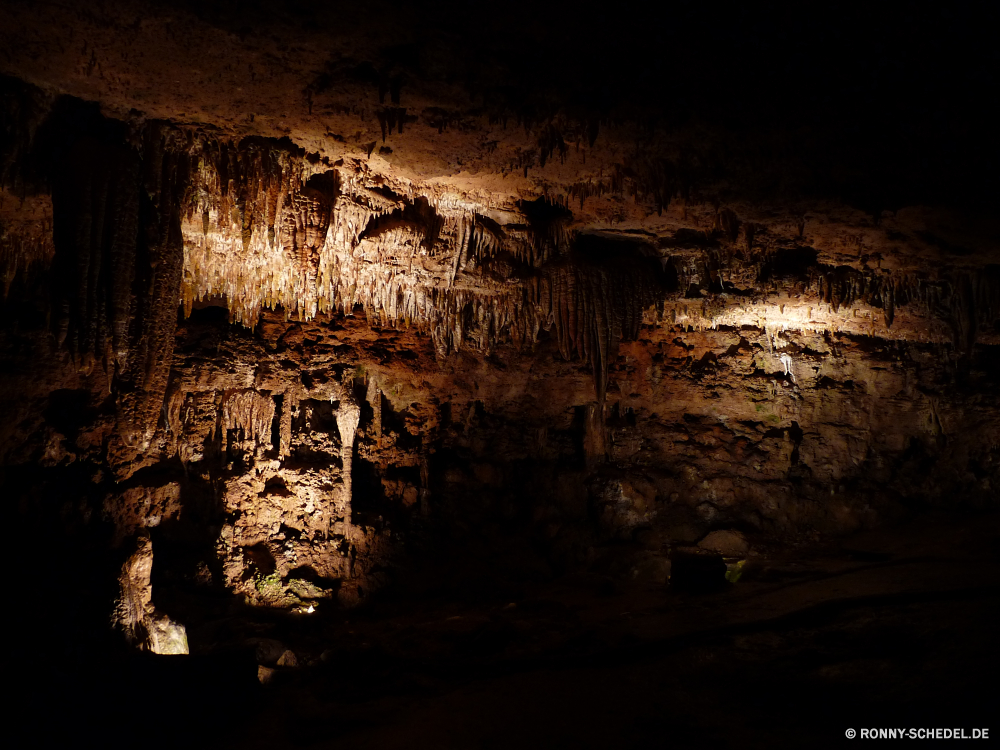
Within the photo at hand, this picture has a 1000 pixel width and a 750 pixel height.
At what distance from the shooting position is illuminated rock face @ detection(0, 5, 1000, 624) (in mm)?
6195

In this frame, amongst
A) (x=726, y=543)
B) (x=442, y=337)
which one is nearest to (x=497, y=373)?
(x=442, y=337)

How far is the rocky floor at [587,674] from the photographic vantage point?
13.5 ft

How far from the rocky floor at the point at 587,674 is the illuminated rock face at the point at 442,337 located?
1945 millimetres

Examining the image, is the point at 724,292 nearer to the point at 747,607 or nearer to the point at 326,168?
the point at 747,607

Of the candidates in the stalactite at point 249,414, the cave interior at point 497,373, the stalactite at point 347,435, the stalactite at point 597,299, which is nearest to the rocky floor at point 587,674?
the cave interior at point 497,373

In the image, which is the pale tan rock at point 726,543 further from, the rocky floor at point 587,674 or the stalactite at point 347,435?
the stalactite at point 347,435

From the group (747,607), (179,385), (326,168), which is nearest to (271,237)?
(326,168)

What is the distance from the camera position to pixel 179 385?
8.53 m

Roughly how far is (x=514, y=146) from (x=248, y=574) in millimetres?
6133

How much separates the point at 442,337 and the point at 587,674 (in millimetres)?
6137

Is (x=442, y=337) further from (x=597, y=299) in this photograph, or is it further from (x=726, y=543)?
(x=726, y=543)

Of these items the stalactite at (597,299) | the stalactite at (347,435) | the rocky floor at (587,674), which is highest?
the stalactite at (597,299)

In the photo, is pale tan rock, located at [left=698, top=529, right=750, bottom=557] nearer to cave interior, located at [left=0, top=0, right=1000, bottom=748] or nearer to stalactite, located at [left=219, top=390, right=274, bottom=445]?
cave interior, located at [left=0, top=0, right=1000, bottom=748]

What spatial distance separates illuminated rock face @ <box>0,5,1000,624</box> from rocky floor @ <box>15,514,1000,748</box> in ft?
6.38
